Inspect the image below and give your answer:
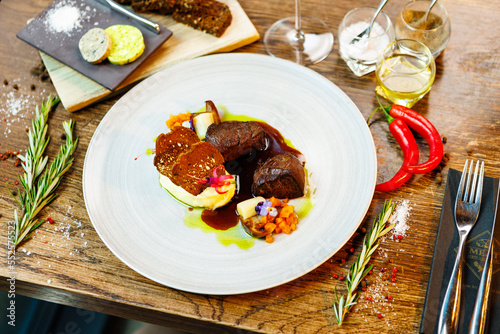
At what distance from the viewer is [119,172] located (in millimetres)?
2449

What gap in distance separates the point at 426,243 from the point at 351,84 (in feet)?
3.46

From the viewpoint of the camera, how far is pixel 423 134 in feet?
8.02

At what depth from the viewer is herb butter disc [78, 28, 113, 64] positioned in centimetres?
276

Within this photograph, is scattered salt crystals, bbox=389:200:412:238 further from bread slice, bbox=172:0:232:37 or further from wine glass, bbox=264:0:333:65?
bread slice, bbox=172:0:232:37

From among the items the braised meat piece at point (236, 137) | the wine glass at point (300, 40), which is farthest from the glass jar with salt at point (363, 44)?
the braised meat piece at point (236, 137)

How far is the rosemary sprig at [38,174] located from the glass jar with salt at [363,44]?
5.53 ft

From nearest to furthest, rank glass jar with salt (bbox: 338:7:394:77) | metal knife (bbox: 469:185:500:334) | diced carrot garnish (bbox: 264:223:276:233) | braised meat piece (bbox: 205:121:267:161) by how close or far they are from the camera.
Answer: metal knife (bbox: 469:185:500:334)
diced carrot garnish (bbox: 264:223:276:233)
braised meat piece (bbox: 205:121:267:161)
glass jar with salt (bbox: 338:7:394:77)

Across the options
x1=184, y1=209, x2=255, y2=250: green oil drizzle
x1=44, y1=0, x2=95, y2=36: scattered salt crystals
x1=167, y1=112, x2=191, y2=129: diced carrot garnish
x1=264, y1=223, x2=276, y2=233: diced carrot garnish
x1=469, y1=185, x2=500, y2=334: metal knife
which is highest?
x1=44, y1=0, x2=95, y2=36: scattered salt crystals

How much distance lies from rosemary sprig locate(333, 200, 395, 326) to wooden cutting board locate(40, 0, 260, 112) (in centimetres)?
147

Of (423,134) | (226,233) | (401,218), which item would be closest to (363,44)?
(423,134)

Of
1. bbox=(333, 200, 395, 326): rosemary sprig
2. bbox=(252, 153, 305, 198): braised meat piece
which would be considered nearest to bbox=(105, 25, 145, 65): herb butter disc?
bbox=(252, 153, 305, 198): braised meat piece

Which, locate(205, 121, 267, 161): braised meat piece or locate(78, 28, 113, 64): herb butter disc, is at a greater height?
locate(78, 28, 113, 64): herb butter disc

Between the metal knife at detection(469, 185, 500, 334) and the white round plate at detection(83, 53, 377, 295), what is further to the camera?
the white round plate at detection(83, 53, 377, 295)

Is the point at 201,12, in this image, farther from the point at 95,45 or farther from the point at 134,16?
the point at 95,45
